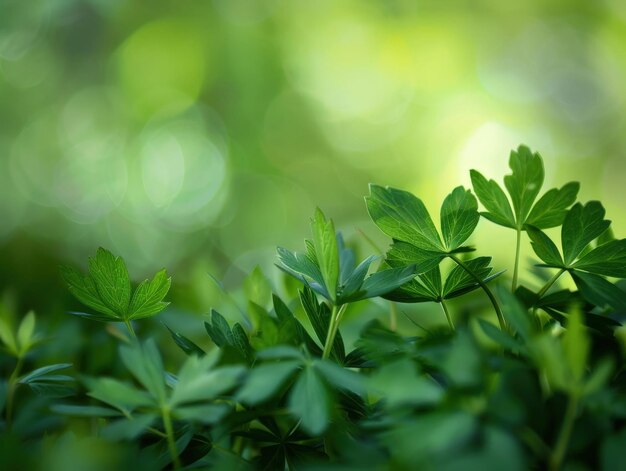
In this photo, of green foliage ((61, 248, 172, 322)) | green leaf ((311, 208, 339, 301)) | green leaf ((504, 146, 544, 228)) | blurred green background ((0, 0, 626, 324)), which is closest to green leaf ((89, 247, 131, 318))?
green foliage ((61, 248, 172, 322))

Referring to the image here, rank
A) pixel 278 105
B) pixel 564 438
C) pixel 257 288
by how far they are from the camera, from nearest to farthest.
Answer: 1. pixel 564 438
2. pixel 257 288
3. pixel 278 105

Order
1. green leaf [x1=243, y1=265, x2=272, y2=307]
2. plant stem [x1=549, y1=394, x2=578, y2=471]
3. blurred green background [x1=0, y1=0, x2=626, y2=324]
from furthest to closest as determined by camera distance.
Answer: blurred green background [x1=0, y1=0, x2=626, y2=324] < green leaf [x1=243, y1=265, x2=272, y2=307] < plant stem [x1=549, y1=394, x2=578, y2=471]

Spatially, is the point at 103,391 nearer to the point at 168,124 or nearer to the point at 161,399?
the point at 161,399

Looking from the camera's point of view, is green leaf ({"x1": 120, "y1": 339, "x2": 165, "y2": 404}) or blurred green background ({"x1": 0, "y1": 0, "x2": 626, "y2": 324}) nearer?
green leaf ({"x1": 120, "y1": 339, "x2": 165, "y2": 404})

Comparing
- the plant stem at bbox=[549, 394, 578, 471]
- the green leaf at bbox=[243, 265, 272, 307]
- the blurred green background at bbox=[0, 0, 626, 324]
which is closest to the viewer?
the plant stem at bbox=[549, 394, 578, 471]

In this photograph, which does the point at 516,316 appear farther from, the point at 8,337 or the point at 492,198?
the point at 8,337

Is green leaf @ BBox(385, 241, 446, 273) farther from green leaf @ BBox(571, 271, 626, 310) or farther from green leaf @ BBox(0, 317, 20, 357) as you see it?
green leaf @ BBox(0, 317, 20, 357)

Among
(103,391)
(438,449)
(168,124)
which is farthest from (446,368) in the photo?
(168,124)

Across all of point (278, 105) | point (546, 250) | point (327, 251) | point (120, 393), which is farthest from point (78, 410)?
point (278, 105)
